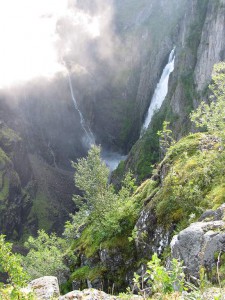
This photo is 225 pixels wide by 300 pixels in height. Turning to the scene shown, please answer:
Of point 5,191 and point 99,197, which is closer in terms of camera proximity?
point 99,197

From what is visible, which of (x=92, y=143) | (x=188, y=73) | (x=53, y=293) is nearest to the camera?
(x=53, y=293)

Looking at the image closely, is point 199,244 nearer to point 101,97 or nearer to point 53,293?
point 53,293

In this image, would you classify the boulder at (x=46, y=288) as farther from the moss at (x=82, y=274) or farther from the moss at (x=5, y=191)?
the moss at (x=5, y=191)

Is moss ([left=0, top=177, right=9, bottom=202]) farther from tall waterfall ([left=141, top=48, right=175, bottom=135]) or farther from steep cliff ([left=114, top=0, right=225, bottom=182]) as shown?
tall waterfall ([left=141, top=48, right=175, bottom=135])

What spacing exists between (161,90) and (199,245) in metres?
107

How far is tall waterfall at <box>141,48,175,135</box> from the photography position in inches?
4390

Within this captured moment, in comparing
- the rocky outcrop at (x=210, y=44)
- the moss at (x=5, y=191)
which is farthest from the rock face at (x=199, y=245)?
the moss at (x=5, y=191)

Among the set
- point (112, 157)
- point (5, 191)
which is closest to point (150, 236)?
point (5, 191)

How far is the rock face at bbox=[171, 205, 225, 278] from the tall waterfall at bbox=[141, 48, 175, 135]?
9877 centimetres

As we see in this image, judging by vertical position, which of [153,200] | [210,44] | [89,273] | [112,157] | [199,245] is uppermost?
[210,44]

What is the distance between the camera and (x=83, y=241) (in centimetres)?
3002

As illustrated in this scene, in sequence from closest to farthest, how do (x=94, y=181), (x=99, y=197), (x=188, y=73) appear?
(x=99, y=197)
(x=94, y=181)
(x=188, y=73)

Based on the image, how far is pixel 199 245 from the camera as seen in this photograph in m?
10.6

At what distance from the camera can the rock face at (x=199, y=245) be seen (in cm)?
999
